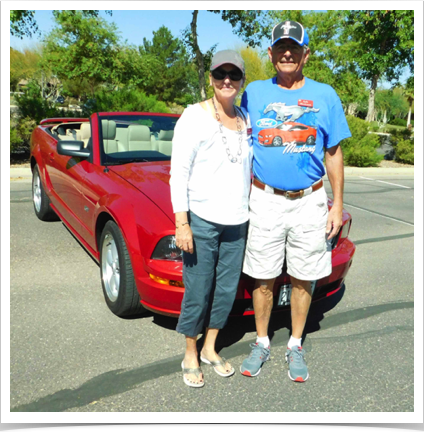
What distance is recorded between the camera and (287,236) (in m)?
2.71

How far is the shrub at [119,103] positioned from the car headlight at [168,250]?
A: 40.2 feet

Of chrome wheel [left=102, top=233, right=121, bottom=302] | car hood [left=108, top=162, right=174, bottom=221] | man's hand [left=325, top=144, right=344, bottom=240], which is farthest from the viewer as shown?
chrome wheel [left=102, top=233, right=121, bottom=302]

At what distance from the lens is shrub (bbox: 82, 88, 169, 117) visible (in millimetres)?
14500

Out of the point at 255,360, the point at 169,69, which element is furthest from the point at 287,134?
the point at 169,69

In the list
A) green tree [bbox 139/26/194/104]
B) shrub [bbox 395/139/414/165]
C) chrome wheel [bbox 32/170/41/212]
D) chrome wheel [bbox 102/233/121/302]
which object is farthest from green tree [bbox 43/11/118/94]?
green tree [bbox 139/26/194/104]

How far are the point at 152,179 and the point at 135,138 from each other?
114 centimetres

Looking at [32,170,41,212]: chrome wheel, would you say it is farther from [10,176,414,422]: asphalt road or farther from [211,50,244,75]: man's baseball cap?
[211,50,244,75]: man's baseball cap

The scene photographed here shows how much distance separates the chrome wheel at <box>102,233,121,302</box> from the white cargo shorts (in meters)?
1.06

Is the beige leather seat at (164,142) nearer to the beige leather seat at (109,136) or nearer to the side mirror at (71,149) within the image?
the beige leather seat at (109,136)

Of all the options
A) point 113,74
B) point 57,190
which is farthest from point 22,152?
point 57,190

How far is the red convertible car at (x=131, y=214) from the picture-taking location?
111 inches

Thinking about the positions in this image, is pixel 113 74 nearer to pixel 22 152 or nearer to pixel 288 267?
pixel 22 152
